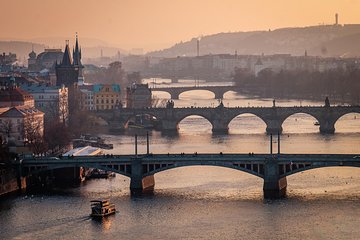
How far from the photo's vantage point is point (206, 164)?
42.0m

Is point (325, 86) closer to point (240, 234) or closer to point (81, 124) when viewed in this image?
point (81, 124)

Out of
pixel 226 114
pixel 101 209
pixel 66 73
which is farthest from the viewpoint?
pixel 66 73

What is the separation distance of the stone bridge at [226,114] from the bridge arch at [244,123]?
1.33ft

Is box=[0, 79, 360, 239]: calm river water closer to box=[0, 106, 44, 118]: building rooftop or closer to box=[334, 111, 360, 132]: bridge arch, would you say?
box=[0, 106, 44, 118]: building rooftop

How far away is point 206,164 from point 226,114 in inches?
970

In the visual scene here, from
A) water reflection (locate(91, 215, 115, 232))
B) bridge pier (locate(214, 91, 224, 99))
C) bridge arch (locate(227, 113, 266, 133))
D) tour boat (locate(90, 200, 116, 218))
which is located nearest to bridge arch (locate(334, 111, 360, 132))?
bridge arch (locate(227, 113, 266, 133))

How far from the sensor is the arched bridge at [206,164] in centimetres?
4125

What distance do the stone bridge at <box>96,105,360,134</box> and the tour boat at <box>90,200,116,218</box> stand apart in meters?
25.6

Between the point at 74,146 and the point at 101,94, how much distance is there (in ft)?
63.4

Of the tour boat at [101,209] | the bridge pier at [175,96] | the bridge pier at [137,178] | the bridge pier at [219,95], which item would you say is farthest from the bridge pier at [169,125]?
the tour boat at [101,209]

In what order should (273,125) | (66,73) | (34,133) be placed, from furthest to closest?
(66,73) < (273,125) < (34,133)

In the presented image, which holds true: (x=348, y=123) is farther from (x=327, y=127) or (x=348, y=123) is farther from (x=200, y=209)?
(x=200, y=209)

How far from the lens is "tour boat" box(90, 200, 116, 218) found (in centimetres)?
3791

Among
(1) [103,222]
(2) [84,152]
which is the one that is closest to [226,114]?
(2) [84,152]
